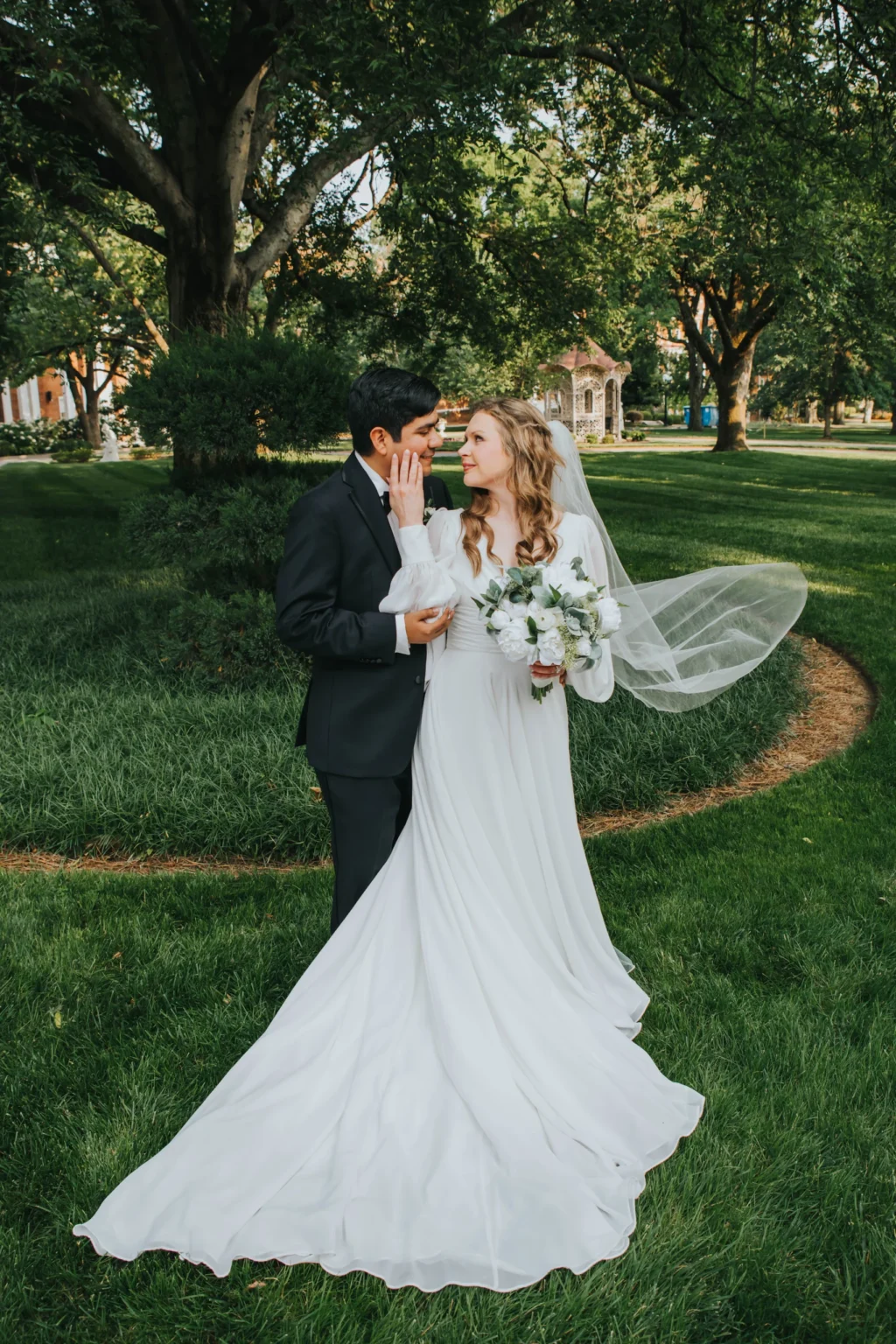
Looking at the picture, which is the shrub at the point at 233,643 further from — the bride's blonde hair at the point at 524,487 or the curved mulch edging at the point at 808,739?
the bride's blonde hair at the point at 524,487

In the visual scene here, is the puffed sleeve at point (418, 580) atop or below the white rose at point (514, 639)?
atop

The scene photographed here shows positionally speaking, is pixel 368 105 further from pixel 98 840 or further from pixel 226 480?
pixel 98 840

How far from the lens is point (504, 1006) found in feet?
10.4

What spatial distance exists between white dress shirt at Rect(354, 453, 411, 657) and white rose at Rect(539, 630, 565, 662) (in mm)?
444

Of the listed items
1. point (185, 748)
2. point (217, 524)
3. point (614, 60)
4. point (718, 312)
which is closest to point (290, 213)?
point (614, 60)

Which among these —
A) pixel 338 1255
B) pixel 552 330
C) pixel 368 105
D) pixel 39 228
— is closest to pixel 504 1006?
pixel 338 1255

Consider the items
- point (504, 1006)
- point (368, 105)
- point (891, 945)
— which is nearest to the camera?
point (504, 1006)

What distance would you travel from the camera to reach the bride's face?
10.4 ft

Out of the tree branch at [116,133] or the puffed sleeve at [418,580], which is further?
the tree branch at [116,133]

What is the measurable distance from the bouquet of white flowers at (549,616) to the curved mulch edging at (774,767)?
2870 mm

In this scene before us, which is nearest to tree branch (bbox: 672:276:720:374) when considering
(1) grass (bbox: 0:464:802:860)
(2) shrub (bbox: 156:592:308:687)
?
(1) grass (bbox: 0:464:802:860)

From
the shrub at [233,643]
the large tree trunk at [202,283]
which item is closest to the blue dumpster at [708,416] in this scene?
the large tree trunk at [202,283]

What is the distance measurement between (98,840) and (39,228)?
6592 millimetres

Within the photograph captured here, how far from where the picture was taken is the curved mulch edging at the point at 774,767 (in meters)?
5.60
